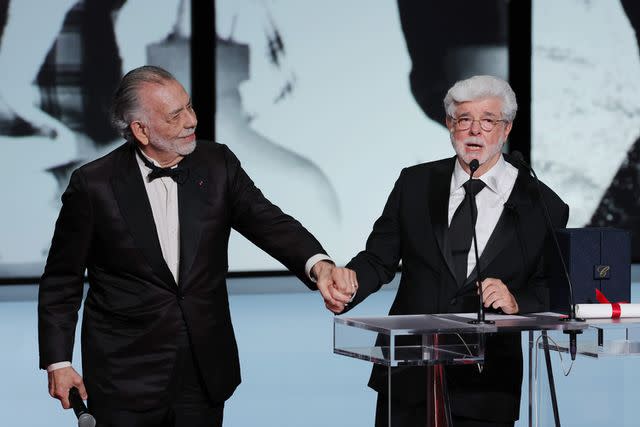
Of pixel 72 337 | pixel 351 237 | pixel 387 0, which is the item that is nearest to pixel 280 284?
pixel 351 237

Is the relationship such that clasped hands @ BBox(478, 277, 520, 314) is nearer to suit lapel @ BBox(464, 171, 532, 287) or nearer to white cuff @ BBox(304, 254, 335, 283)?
suit lapel @ BBox(464, 171, 532, 287)

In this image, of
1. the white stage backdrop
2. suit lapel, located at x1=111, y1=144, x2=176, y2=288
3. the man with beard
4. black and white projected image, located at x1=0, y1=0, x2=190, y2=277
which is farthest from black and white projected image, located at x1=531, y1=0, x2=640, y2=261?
suit lapel, located at x1=111, y1=144, x2=176, y2=288

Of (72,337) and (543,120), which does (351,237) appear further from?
(72,337)

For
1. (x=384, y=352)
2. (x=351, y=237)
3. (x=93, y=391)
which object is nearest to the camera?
(x=384, y=352)

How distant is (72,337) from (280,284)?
608 centimetres

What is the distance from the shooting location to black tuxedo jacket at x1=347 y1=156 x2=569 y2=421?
3287mm

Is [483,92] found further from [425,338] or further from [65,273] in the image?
[65,273]

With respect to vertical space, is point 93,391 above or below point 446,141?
below

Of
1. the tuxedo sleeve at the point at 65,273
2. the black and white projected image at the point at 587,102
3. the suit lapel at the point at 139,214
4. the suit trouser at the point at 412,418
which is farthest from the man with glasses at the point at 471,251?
the black and white projected image at the point at 587,102

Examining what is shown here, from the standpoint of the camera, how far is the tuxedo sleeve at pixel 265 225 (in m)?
3.49

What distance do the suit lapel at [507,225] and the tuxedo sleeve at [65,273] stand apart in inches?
40.5

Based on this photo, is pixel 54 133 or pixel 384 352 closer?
pixel 384 352

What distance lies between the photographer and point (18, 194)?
8938 millimetres

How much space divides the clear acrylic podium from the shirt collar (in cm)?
51
